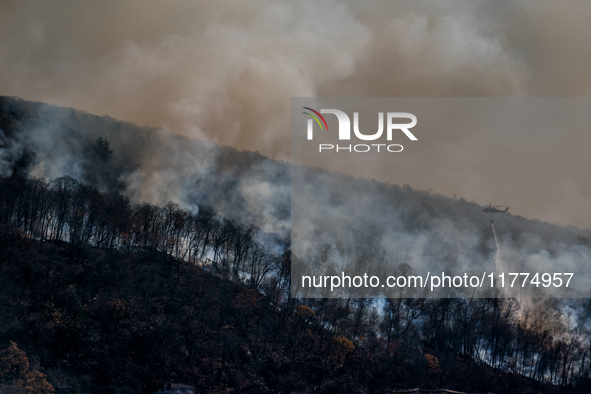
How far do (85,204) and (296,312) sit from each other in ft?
142

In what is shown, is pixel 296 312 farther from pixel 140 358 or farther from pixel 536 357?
pixel 536 357

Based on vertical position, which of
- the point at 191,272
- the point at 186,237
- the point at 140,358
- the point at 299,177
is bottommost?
the point at 140,358

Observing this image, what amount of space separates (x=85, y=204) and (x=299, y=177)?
201 feet

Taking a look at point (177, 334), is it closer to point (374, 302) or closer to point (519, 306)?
point (374, 302)

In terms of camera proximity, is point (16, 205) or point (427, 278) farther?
point (427, 278)

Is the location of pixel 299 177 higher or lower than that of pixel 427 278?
higher

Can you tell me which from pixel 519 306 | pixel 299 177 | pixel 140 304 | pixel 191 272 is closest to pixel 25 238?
pixel 140 304

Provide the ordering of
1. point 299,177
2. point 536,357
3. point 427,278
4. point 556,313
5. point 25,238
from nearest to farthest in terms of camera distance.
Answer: point 25,238
point 536,357
point 556,313
point 427,278
point 299,177

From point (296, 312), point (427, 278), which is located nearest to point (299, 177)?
point (427, 278)

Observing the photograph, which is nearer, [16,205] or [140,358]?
[140,358]

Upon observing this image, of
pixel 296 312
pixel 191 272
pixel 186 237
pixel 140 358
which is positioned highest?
pixel 186 237

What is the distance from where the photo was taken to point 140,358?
217 feet

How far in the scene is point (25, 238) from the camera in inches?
3049

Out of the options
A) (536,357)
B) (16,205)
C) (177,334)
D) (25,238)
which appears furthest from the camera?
(536,357)
